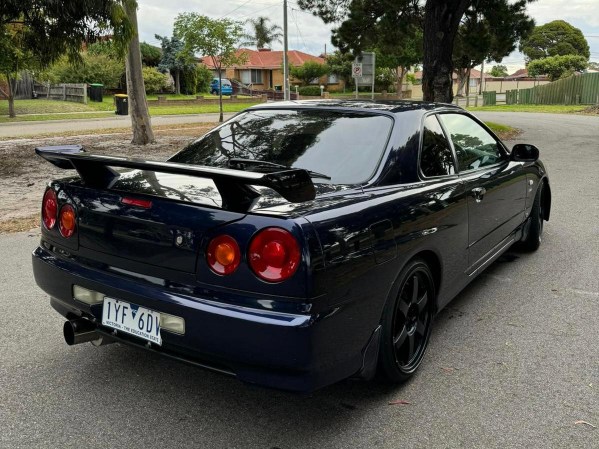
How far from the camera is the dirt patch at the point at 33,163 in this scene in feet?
24.5

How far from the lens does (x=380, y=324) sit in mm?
2709

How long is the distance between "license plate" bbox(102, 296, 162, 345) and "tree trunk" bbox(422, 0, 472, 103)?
1391 centimetres

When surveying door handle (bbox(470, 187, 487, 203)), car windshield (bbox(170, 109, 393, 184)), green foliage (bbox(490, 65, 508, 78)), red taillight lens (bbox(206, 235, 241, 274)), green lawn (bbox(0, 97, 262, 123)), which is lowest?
red taillight lens (bbox(206, 235, 241, 274))

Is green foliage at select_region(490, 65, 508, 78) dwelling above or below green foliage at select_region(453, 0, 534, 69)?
above

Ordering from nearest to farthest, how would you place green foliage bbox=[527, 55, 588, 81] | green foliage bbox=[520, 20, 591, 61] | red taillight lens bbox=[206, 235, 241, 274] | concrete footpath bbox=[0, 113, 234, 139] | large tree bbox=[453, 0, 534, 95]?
1. red taillight lens bbox=[206, 235, 241, 274]
2. large tree bbox=[453, 0, 534, 95]
3. concrete footpath bbox=[0, 113, 234, 139]
4. green foliage bbox=[527, 55, 588, 81]
5. green foliage bbox=[520, 20, 591, 61]

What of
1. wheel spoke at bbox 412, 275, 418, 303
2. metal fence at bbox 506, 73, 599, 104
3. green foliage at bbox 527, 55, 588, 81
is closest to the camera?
wheel spoke at bbox 412, 275, 418, 303

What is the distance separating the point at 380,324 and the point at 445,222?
0.93 m

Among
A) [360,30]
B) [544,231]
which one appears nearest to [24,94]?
[360,30]

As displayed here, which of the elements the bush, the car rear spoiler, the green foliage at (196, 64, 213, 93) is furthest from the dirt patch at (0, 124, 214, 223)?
the bush

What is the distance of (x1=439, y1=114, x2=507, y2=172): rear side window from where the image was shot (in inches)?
153

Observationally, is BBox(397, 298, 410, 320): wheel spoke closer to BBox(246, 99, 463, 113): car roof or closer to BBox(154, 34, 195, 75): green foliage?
BBox(246, 99, 463, 113): car roof

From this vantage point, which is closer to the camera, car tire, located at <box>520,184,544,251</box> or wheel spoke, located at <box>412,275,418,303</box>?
wheel spoke, located at <box>412,275,418,303</box>

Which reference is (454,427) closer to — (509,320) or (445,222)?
(445,222)

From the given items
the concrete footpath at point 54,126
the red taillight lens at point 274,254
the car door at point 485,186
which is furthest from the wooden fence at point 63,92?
the red taillight lens at point 274,254
